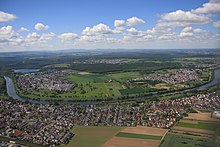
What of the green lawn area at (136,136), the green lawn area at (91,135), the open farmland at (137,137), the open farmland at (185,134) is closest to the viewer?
the open farmland at (185,134)

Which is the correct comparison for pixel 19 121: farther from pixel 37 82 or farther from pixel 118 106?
pixel 37 82

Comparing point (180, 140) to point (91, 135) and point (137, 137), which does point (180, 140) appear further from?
point (91, 135)

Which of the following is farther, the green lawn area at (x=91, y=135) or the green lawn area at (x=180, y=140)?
the green lawn area at (x=91, y=135)

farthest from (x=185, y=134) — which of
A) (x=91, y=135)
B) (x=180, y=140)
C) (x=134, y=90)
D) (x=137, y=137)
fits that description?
(x=134, y=90)

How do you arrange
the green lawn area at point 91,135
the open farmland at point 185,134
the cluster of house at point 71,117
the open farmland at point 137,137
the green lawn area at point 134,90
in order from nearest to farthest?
1. the open farmland at point 185,134
2. the open farmland at point 137,137
3. the green lawn area at point 91,135
4. the cluster of house at point 71,117
5. the green lawn area at point 134,90

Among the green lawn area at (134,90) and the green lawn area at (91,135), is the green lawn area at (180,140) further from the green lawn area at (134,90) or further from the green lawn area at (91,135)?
the green lawn area at (134,90)

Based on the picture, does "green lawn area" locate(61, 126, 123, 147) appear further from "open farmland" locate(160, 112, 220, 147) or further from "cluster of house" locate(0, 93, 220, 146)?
"open farmland" locate(160, 112, 220, 147)

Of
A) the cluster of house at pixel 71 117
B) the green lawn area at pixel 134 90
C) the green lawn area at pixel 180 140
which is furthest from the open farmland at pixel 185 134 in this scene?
the green lawn area at pixel 134 90

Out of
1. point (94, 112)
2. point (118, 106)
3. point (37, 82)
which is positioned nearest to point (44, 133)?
point (94, 112)

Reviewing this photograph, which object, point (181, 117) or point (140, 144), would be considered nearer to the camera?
point (140, 144)
